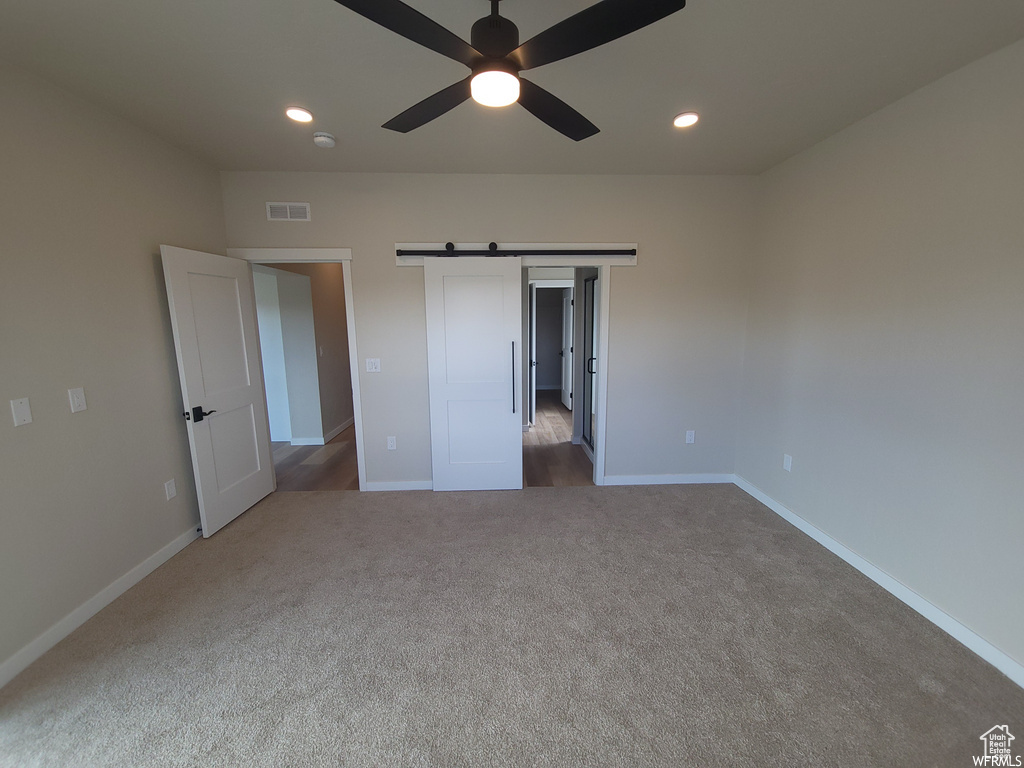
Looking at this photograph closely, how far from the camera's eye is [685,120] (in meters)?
2.22

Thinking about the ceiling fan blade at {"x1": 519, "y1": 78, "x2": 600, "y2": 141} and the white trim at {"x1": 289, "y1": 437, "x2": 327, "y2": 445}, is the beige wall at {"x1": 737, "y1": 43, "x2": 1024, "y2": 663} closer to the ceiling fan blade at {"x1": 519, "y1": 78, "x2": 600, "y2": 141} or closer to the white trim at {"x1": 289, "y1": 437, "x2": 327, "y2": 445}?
the ceiling fan blade at {"x1": 519, "y1": 78, "x2": 600, "y2": 141}

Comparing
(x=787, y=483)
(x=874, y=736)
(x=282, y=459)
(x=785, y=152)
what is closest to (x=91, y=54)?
Answer: (x=282, y=459)

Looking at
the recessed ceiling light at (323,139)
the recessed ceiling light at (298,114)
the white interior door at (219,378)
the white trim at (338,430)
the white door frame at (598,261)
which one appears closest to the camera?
the recessed ceiling light at (298,114)

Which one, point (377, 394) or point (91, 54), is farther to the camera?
point (377, 394)

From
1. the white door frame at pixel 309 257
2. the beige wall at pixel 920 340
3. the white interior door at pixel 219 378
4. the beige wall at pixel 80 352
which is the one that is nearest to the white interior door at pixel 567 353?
the beige wall at pixel 920 340

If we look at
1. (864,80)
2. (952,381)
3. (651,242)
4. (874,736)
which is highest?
(864,80)

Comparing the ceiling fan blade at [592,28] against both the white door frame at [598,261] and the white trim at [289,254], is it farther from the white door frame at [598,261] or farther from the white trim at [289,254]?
the white trim at [289,254]

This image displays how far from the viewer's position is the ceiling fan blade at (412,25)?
1058mm

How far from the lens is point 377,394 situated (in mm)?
3314

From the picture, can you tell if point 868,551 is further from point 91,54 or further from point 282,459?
point 282,459

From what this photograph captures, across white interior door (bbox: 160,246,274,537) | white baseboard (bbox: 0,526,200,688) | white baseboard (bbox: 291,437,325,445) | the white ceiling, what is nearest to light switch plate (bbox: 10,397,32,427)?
white interior door (bbox: 160,246,274,537)

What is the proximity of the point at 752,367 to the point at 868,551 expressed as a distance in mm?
A: 1488

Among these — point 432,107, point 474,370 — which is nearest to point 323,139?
point 432,107

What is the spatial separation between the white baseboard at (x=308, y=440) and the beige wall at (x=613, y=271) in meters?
1.83
